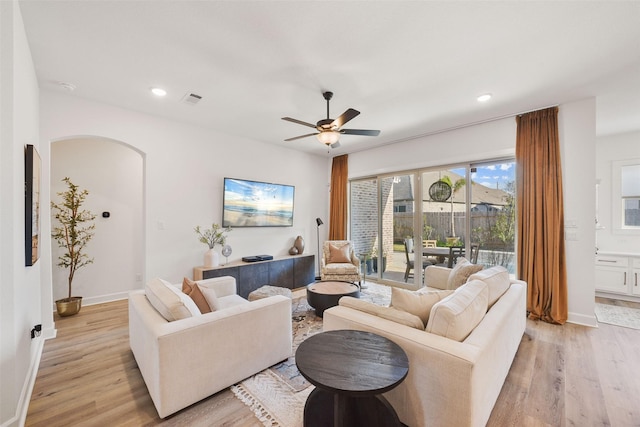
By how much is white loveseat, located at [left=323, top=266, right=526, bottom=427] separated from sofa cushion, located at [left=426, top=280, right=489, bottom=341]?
18 mm

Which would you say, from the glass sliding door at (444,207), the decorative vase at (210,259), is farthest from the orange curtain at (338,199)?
the decorative vase at (210,259)

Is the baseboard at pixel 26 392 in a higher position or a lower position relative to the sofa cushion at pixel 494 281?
lower

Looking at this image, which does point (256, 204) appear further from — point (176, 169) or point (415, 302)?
point (415, 302)

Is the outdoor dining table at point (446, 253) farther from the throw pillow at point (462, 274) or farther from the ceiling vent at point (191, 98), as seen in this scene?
the ceiling vent at point (191, 98)

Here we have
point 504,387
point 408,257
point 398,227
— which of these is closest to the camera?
point 504,387

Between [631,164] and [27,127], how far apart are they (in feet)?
25.7

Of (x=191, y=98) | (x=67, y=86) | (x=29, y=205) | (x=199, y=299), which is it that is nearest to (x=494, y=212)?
(x=199, y=299)

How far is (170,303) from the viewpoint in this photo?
1929 mm

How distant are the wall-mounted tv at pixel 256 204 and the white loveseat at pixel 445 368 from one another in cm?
311

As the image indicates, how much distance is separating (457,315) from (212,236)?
368 cm

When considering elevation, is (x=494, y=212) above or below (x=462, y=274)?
above

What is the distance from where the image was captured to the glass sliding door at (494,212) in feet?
12.9

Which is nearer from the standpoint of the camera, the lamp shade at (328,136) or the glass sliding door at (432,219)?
the lamp shade at (328,136)

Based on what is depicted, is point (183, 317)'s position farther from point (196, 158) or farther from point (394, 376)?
point (196, 158)
